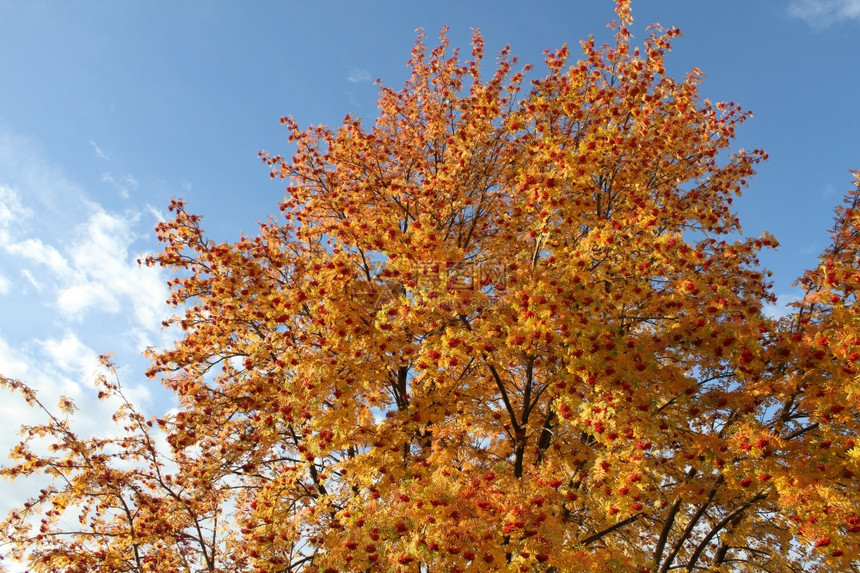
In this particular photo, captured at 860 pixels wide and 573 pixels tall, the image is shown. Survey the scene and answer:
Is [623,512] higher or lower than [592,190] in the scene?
lower

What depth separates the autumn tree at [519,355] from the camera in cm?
588

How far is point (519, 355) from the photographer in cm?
732

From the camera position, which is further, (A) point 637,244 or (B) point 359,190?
(B) point 359,190

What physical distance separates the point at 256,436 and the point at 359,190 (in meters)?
4.73

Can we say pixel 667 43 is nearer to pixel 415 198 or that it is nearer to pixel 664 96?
pixel 664 96

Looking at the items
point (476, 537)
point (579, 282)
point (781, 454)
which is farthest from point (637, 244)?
point (476, 537)

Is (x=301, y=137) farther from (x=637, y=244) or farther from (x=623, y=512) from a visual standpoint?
(x=623, y=512)

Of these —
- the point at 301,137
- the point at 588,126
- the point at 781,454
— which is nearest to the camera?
the point at 781,454

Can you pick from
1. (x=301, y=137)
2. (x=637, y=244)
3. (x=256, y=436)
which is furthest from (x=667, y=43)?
(x=256, y=436)

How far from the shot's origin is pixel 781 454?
6.12 m

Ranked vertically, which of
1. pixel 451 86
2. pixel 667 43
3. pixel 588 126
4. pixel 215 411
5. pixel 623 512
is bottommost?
pixel 623 512

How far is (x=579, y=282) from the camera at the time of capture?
6.65 m

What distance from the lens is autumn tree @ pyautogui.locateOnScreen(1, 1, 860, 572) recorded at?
5.88m

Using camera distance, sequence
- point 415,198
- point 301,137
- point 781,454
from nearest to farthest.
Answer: point 781,454 → point 415,198 → point 301,137
